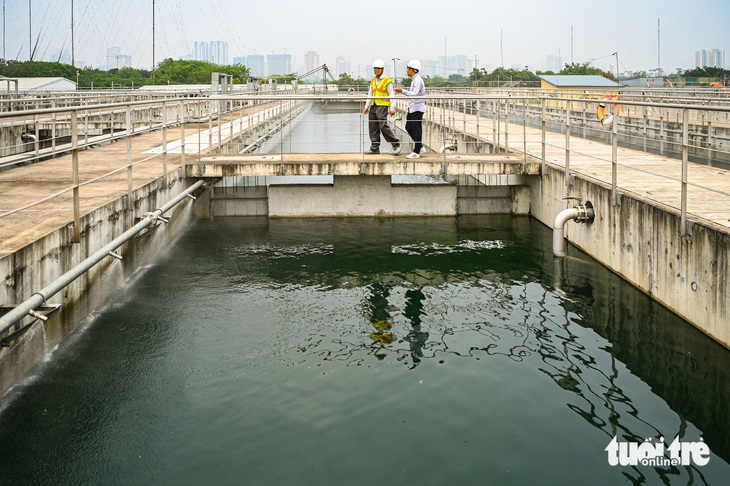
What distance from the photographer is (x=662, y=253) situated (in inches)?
342

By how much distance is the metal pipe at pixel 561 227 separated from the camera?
1129cm

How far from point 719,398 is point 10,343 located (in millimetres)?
6181

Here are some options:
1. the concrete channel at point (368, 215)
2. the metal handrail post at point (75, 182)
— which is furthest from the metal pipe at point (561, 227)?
the metal handrail post at point (75, 182)

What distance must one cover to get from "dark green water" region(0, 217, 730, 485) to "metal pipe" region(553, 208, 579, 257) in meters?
0.63

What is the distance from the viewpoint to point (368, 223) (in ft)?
47.5

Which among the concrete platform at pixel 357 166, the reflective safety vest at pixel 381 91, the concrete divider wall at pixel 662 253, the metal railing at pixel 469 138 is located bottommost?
the concrete divider wall at pixel 662 253

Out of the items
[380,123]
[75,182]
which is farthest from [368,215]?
[75,182]

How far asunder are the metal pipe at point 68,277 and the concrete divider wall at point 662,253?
6.17 metres

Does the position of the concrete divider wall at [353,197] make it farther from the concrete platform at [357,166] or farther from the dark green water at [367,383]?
the dark green water at [367,383]

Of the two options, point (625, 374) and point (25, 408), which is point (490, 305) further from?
point (25, 408)

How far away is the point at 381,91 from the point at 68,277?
838cm

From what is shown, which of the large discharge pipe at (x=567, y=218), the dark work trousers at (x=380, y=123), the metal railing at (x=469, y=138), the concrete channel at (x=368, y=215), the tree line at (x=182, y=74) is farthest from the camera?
the tree line at (x=182, y=74)

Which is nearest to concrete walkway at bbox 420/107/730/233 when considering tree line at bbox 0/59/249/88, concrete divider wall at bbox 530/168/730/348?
concrete divider wall at bbox 530/168/730/348

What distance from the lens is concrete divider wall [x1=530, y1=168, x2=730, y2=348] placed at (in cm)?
738
